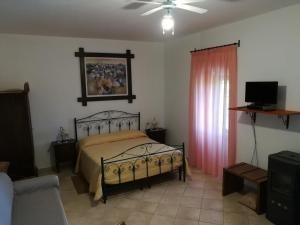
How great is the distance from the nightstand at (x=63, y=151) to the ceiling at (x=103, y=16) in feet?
6.41

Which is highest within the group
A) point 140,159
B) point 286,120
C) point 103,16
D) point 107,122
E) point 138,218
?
point 103,16

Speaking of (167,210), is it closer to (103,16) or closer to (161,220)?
(161,220)

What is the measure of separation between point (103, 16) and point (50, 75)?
1.92 m

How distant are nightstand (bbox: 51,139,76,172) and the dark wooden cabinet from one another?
0.45 metres

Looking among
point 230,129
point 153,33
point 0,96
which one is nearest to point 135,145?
point 230,129

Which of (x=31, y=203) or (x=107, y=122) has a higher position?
(x=107, y=122)

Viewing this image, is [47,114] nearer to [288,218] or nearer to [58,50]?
[58,50]

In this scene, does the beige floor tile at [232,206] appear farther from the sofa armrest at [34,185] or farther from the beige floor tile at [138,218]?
the sofa armrest at [34,185]

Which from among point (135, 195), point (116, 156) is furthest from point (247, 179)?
point (116, 156)

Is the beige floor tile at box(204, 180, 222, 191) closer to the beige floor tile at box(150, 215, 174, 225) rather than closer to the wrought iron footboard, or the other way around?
the wrought iron footboard

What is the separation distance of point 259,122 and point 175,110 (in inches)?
83.1

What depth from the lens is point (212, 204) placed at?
3209mm

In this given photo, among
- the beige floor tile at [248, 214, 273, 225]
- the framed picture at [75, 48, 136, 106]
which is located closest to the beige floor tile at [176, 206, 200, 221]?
the beige floor tile at [248, 214, 273, 225]

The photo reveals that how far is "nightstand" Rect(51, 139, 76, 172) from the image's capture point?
14.0 ft
